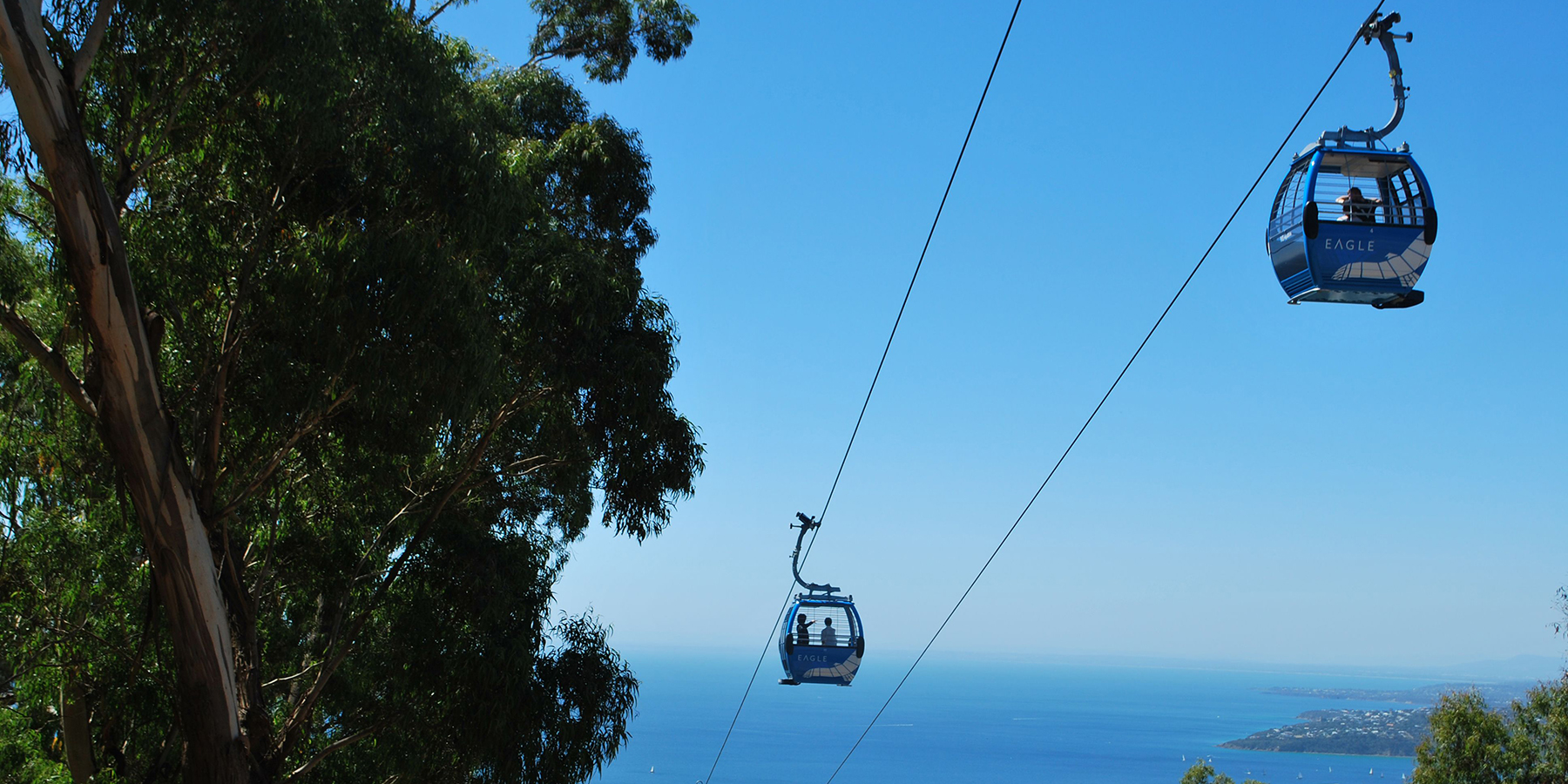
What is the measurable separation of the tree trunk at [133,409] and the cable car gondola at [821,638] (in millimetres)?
5367

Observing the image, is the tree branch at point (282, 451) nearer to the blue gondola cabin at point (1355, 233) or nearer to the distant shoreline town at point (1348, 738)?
the blue gondola cabin at point (1355, 233)

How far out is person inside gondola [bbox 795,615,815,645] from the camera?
33.1 ft

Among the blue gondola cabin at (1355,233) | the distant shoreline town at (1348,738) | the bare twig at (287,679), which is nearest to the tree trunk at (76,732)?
the bare twig at (287,679)

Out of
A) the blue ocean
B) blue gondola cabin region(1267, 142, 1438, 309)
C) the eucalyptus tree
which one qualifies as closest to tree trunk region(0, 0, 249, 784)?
the eucalyptus tree

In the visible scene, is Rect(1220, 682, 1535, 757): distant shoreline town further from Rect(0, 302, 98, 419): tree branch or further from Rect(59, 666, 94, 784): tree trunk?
Rect(0, 302, 98, 419): tree branch

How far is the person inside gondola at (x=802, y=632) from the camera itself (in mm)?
10086

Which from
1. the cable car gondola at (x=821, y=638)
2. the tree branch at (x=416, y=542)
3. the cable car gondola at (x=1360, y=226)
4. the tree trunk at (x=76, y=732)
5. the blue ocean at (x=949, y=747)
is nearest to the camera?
the cable car gondola at (x=1360, y=226)

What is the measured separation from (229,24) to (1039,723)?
523 ft

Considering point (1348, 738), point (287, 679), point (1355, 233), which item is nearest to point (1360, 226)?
point (1355, 233)

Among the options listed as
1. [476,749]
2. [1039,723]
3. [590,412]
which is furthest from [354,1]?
[1039,723]

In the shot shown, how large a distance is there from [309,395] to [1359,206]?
4.63m

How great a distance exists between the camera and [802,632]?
10125 millimetres

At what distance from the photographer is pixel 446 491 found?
7227 millimetres

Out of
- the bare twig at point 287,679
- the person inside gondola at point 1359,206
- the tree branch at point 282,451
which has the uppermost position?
the person inside gondola at point 1359,206
